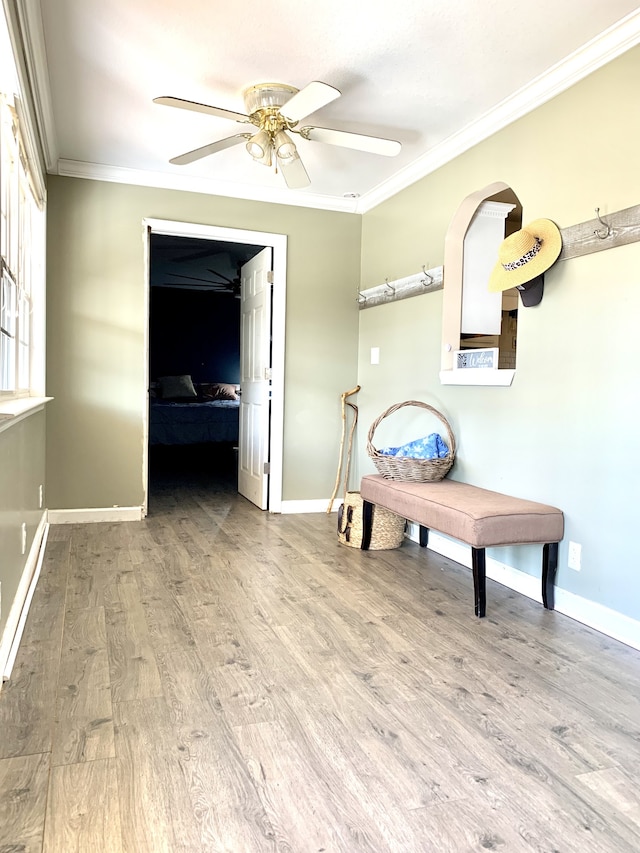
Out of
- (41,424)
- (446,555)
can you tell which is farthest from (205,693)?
(41,424)

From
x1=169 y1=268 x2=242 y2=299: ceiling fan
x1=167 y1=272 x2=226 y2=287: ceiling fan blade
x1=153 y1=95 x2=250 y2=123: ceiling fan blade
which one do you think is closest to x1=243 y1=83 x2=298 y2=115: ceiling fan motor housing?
x1=153 y1=95 x2=250 y2=123: ceiling fan blade

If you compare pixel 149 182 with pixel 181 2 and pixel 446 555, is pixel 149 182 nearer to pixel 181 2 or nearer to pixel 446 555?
pixel 181 2

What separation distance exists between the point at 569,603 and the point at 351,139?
2.45 meters

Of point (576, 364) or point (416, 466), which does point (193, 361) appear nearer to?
point (416, 466)

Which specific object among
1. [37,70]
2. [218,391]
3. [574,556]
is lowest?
[574,556]

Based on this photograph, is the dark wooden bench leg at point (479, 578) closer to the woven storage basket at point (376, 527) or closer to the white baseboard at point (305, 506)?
the woven storage basket at point (376, 527)

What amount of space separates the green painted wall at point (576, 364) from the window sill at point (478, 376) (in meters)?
0.05

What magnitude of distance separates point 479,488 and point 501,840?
7.10 feet

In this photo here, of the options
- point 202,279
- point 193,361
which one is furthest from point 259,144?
point 193,361

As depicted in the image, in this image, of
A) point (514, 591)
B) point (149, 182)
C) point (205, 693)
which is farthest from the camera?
point (149, 182)

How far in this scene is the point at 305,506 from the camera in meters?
4.96

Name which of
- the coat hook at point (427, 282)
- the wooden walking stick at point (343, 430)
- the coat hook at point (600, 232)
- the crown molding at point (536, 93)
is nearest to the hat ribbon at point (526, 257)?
the coat hook at point (600, 232)

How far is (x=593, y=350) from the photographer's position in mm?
2725

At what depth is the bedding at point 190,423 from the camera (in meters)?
7.30
